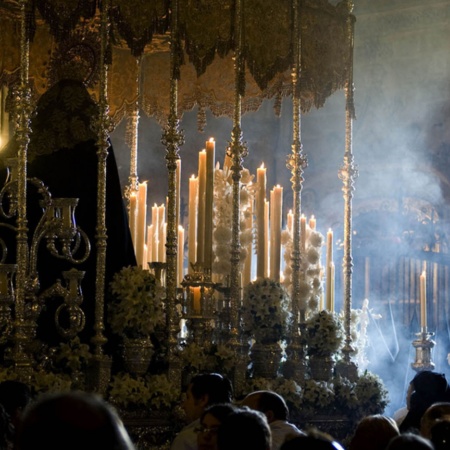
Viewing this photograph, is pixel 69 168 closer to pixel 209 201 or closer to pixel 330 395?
pixel 209 201

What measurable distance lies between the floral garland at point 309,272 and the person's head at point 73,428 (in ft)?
30.6

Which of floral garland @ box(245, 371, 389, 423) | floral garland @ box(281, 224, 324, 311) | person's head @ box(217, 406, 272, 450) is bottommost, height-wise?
floral garland @ box(245, 371, 389, 423)

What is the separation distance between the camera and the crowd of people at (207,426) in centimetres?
227

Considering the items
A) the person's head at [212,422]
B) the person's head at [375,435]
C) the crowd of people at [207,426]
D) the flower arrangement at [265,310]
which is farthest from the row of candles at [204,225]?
the person's head at [375,435]

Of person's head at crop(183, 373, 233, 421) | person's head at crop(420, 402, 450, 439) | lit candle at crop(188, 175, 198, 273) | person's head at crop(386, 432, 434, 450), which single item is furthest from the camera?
lit candle at crop(188, 175, 198, 273)

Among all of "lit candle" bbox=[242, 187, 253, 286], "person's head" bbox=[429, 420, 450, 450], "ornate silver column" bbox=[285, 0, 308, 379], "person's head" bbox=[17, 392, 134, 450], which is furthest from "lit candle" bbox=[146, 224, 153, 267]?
"person's head" bbox=[17, 392, 134, 450]

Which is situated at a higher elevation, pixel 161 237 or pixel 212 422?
pixel 161 237

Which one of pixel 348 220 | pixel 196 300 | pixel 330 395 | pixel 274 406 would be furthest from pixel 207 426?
pixel 348 220

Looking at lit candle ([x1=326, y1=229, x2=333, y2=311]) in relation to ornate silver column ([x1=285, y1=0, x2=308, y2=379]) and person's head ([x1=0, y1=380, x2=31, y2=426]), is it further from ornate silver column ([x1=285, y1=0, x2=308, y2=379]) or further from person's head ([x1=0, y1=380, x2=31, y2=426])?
person's head ([x1=0, y1=380, x2=31, y2=426])

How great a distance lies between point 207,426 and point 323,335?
5.92 metres

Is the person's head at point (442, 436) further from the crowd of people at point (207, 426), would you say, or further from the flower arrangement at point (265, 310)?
the flower arrangement at point (265, 310)

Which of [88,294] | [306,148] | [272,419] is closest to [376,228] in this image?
[306,148]

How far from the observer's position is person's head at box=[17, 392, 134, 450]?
2.26 meters

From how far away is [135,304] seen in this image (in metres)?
9.28
